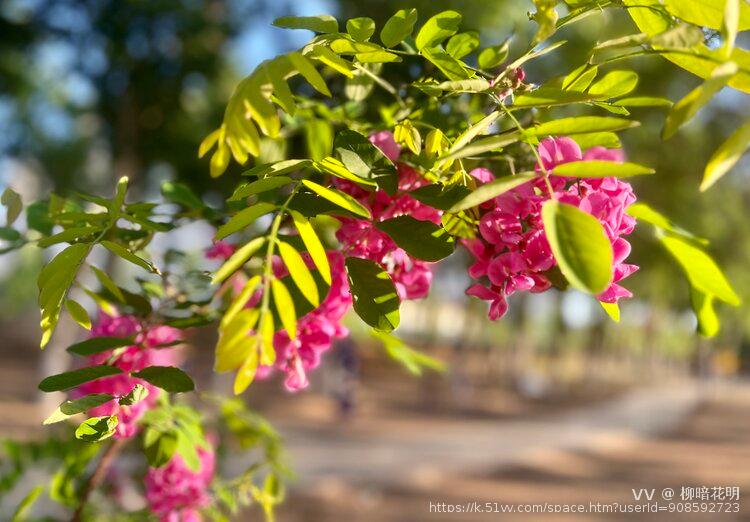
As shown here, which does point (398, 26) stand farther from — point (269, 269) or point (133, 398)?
point (133, 398)

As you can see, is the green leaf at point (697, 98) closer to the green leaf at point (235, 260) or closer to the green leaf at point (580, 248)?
the green leaf at point (580, 248)

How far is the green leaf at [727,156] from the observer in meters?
0.40

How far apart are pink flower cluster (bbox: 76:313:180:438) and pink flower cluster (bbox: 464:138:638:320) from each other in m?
0.38

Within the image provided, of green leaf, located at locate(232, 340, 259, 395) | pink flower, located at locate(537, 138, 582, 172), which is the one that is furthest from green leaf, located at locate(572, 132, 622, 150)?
green leaf, located at locate(232, 340, 259, 395)

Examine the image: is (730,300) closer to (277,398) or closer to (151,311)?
(151,311)

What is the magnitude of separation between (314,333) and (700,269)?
0.37m

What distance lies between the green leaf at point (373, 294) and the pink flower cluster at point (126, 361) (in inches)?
10.2

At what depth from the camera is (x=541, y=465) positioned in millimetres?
7598

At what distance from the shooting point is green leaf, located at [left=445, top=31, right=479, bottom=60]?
0.68 m

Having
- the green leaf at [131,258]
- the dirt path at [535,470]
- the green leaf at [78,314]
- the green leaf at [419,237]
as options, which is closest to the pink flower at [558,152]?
the green leaf at [419,237]

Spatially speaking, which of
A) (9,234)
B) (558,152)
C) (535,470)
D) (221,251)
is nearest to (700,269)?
(558,152)

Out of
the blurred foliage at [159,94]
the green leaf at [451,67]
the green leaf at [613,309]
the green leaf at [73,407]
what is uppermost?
the blurred foliage at [159,94]

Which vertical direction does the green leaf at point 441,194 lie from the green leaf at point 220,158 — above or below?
below

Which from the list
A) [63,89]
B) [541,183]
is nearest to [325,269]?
[541,183]
